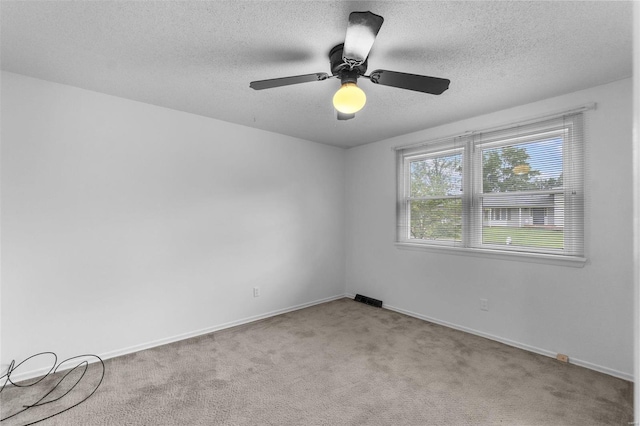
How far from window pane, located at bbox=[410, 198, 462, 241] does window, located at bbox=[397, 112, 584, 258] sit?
1 cm

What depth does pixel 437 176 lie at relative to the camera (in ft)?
12.1

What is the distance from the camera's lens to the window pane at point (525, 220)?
2.74 metres

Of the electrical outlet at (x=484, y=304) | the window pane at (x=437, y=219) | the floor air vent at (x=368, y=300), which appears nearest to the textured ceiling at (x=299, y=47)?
the window pane at (x=437, y=219)

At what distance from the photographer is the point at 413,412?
195 centimetres

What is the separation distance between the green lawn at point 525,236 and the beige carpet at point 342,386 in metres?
1.06

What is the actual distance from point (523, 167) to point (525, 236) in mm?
709

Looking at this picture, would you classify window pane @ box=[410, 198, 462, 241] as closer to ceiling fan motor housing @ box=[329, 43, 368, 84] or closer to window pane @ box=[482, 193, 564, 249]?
window pane @ box=[482, 193, 564, 249]

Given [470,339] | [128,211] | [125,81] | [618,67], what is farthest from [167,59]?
[470,339]

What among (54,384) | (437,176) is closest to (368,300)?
(437,176)

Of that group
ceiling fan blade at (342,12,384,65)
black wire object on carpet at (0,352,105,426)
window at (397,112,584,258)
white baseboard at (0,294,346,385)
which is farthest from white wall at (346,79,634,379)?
black wire object on carpet at (0,352,105,426)

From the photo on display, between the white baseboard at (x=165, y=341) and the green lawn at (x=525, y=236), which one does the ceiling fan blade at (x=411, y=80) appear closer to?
the green lawn at (x=525, y=236)

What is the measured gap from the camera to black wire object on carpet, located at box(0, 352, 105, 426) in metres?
1.97

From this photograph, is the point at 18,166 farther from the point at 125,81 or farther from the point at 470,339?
the point at 470,339

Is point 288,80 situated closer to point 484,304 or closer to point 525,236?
point 525,236
